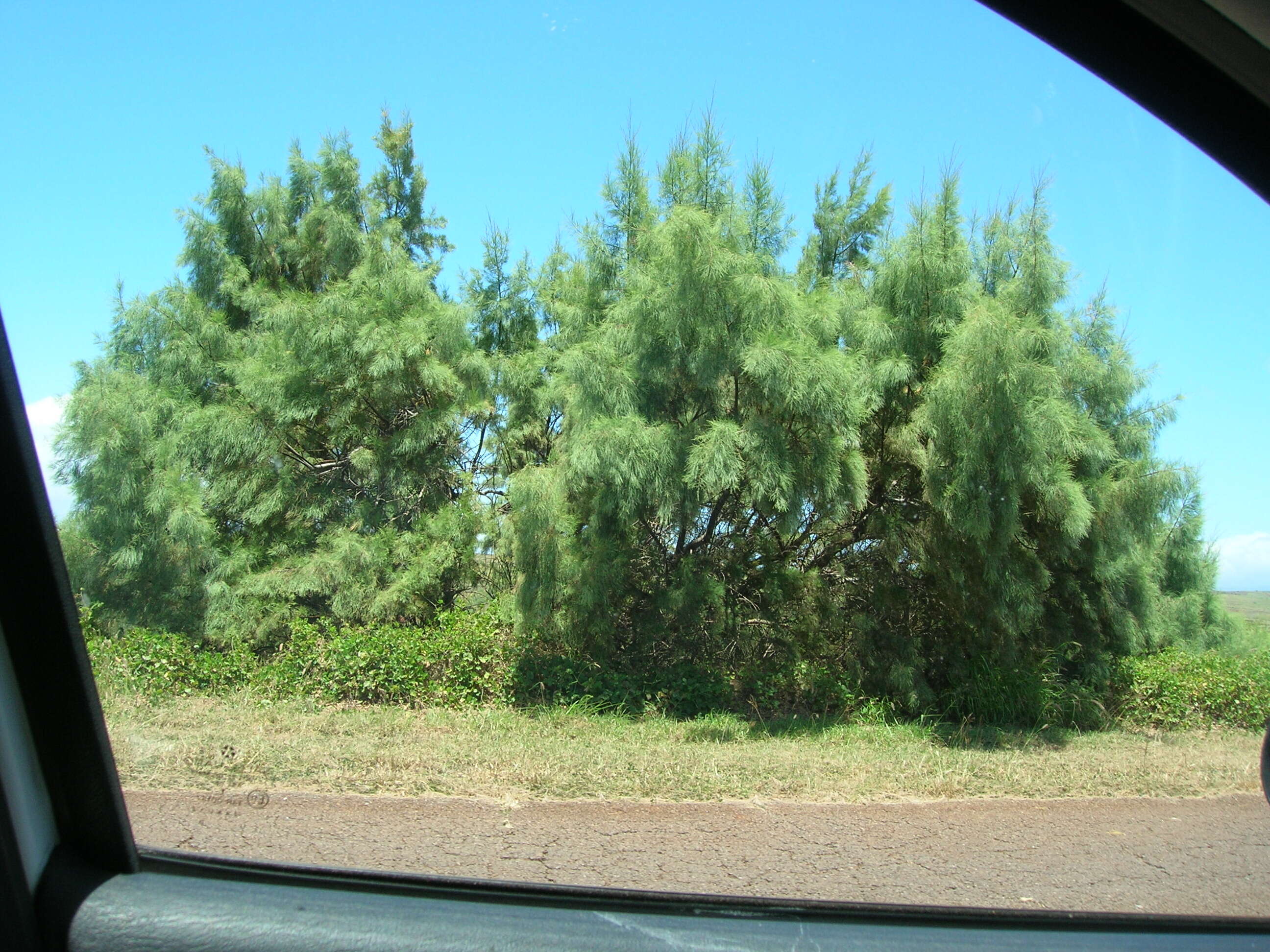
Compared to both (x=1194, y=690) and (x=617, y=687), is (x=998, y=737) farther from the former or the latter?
(x=617, y=687)

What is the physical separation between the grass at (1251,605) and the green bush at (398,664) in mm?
5581

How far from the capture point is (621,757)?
5.73 m

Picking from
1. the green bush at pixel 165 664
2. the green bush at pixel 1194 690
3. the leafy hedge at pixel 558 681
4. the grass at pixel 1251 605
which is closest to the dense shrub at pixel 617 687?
the leafy hedge at pixel 558 681

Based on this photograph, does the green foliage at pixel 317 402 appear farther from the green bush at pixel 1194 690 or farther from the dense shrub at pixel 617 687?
the green bush at pixel 1194 690

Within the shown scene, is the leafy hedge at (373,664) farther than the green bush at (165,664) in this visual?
Yes

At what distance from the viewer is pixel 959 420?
705cm

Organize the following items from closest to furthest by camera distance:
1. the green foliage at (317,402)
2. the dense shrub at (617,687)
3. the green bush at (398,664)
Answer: the green bush at (398,664) < the dense shrub at (617,687) < the green foliage at (317,402)

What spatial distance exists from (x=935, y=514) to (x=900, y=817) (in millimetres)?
3843

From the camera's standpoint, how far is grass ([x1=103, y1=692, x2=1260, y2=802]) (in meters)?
4.38

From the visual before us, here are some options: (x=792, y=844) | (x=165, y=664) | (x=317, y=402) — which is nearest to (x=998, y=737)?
(x=792, y=844)

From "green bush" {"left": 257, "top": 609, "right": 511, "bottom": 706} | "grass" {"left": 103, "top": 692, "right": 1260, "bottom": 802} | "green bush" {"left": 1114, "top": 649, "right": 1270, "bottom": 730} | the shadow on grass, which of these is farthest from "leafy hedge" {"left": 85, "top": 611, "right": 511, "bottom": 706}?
"green bush" {"left": 1114, "top": 649, "right": 1270, "bottom": 730}

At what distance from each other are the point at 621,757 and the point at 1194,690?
4.21m

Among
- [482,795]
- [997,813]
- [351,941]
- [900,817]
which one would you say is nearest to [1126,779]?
[997,813]

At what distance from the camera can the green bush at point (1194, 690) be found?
5543mm
